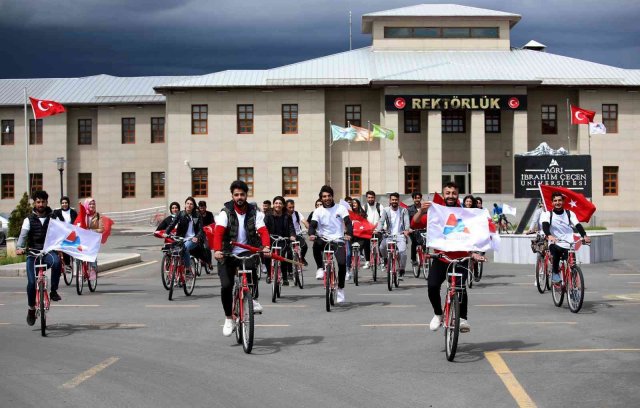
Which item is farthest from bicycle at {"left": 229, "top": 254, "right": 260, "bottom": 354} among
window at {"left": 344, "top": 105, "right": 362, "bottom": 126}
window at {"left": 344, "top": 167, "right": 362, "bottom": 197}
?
window at {"left": 344, "top": 105, "right": 362, "bottom": 126}

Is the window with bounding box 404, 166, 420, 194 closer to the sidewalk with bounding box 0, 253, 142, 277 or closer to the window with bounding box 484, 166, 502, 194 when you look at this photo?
the window with bounding box 484, 166, 502, 194

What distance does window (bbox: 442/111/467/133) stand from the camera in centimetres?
5266

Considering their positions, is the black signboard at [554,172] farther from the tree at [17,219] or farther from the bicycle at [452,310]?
the bicycle at [452,310]

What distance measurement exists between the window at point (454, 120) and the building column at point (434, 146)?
289cm

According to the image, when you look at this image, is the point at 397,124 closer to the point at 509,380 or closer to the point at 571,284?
the point at 571,284

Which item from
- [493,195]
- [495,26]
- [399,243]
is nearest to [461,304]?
[399,243]

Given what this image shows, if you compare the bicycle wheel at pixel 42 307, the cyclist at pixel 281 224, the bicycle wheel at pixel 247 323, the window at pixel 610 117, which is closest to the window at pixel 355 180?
the window at pixel 610 117

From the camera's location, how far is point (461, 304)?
9758 millimetres

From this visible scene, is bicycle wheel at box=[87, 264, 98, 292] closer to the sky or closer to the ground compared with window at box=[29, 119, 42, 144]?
closer to the ground

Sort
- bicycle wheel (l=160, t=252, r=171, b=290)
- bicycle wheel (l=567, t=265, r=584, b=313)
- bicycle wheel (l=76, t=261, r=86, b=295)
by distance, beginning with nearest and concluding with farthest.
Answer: bicycle wheel (l=567, t=265, r=584, b=313), bicycle wheel (l=160, t=252, r=171, b=290), bicycle wheel (l=76, t=261, r=86, b=295)

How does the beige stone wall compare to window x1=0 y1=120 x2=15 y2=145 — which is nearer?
the beige stone wall

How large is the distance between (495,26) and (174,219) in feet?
138

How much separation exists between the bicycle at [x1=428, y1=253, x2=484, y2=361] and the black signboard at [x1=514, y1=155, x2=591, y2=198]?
1127 inches

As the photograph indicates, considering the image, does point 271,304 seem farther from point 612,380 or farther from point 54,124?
point 54,124
